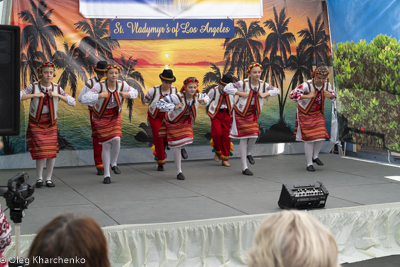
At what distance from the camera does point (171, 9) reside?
6.87 m

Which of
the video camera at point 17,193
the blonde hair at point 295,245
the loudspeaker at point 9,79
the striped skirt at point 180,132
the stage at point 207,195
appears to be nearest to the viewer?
the blonde hair at point 295,245

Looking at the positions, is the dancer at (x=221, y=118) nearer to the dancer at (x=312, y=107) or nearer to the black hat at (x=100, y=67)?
the dancer at (x=312, y=107)

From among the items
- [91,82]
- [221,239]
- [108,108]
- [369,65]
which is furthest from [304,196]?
[369,65]

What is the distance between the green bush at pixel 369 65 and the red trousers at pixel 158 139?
289cm

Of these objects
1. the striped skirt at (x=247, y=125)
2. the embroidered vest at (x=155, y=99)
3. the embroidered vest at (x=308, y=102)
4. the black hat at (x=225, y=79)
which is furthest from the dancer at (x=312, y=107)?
the embroidered vest at (x=155, y=99)

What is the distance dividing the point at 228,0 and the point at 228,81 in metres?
1.25

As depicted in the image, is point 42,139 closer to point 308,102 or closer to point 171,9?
point 171,9

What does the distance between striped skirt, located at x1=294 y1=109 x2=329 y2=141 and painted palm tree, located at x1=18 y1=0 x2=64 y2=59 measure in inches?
133

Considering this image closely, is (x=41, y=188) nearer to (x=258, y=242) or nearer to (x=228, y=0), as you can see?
(x=228, y=0)

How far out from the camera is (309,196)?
4.04m

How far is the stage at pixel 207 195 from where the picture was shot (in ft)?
12.7

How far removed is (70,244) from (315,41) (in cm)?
700

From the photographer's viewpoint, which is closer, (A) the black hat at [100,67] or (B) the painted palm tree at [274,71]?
(A) the black hat at [100,67]

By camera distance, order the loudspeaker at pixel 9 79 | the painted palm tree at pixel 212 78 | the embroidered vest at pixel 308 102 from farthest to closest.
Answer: the painted palm tree at pixel 212 78, the embroidered vest at pixel 308 102, the loudspeaker at pixel 9 79
